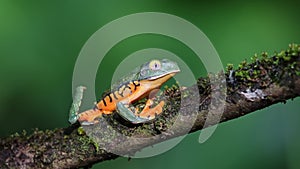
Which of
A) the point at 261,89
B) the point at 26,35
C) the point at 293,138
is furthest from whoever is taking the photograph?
the point at 26,35

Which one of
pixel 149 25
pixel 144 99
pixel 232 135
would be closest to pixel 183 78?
pixel 144 99

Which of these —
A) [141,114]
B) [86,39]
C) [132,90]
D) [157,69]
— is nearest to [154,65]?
[157,69]

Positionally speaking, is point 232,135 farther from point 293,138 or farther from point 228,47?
point 228,47

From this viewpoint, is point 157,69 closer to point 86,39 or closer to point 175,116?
point 175,116

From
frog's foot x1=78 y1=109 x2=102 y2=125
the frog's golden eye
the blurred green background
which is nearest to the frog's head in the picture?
the frog's golden eye

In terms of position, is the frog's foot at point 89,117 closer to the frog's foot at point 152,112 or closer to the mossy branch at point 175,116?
the mossy branch at point 175,116

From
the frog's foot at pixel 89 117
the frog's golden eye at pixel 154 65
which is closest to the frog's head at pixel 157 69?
the frog's golden eye at pixel 154 65
